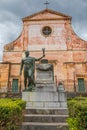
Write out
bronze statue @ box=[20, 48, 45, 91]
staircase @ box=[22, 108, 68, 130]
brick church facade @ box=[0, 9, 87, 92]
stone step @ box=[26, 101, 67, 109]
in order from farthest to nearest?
brick church facade @ box=[0, 9, 87, 92] < bronze statue @ box=[20, 48, 45, 91] < stone step @ box=[26, 101, 67, 109] < staircase @ box=[22, 108, 68, 130]

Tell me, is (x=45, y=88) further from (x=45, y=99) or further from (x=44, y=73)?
(x=44, y=73)

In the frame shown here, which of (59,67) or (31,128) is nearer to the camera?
(31,128)

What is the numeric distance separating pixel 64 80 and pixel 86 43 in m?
5.91

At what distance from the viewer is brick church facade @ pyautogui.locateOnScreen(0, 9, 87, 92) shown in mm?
26734

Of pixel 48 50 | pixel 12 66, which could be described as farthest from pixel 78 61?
pixel 12 66

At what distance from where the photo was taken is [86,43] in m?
28.5

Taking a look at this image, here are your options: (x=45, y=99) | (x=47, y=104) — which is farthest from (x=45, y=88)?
(x=47, y=104)

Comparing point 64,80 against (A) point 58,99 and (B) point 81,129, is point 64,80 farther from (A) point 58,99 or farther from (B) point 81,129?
(B) point 81,129

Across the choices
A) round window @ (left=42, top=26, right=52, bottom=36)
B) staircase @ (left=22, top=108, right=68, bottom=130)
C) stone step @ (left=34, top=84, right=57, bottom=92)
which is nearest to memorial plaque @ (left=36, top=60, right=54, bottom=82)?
stone step @ (left=34, top=84, right=57, bottom=92)

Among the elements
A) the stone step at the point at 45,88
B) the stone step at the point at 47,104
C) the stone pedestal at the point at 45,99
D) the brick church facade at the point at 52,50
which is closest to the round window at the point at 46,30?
the brick church facade at the point at 52,50

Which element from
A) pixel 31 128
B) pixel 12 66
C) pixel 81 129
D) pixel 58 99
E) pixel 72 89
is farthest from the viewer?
pixel 12 66

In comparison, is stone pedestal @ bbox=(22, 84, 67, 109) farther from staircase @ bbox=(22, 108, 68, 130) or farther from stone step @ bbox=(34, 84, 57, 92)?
staircase @ bbox=(22, 108, 68, 130)

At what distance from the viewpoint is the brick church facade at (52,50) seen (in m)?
26.7

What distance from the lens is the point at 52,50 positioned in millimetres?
28219
